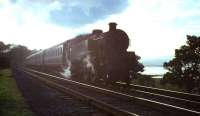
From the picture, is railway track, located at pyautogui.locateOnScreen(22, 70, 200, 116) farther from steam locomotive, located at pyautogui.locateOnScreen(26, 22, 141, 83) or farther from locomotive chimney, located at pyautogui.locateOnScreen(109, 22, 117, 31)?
locomotive chimney, located at pyautogui.locateOnScreen(109, 22, 117, 31)

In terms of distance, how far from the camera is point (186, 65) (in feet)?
87.7

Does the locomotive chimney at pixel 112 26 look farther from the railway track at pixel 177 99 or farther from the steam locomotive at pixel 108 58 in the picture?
the railway track at pixel 177 99

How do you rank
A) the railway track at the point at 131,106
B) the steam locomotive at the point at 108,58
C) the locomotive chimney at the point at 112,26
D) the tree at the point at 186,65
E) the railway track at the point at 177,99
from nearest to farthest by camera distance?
the railway track at the point at 131,106, the railway track at the point at 177,99, the steam locomotive at the point at 108,58, the locomotive chimney at the point at 112,26, the tree at the point at 186,65

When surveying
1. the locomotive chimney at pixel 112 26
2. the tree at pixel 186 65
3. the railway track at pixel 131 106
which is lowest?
the railway track at pixel 131 106

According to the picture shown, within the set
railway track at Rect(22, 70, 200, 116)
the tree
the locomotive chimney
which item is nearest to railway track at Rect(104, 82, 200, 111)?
railway track at Rect(22, 70, 200, 116)

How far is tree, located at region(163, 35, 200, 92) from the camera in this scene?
25359 millimetres

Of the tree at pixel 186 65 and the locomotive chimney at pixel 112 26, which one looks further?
the tree at pixel 186 65

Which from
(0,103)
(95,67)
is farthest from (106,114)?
(95,67)

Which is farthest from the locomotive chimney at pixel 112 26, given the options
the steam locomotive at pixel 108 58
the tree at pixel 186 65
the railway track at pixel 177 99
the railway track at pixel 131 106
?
the tree at pixel 186 65

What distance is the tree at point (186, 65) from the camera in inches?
998

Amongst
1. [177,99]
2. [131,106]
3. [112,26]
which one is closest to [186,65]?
[112,26]

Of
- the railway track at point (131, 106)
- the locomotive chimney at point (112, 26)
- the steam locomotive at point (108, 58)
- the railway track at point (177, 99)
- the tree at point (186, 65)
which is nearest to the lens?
the railway track at point (131, 106)

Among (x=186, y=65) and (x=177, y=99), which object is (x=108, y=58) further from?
(x=186, y=65)

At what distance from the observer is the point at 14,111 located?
9562 mm
